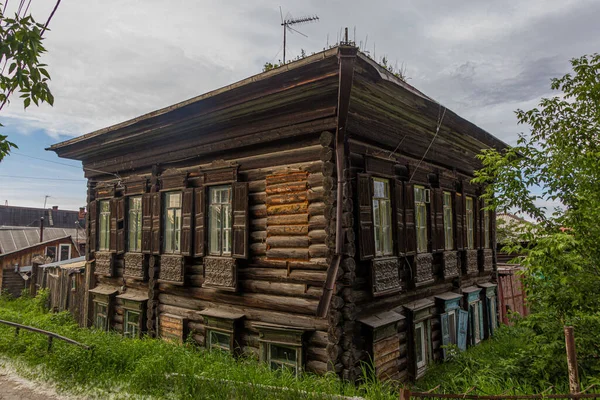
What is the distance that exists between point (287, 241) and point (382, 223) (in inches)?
78.9

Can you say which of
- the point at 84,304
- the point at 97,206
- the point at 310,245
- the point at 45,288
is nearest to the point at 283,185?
the point at 310,245

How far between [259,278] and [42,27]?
207 inches

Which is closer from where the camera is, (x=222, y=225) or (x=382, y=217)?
(x=382, y=217)

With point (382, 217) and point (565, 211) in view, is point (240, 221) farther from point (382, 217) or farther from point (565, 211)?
point (565, 211)

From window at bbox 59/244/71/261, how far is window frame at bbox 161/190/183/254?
19.0 meters

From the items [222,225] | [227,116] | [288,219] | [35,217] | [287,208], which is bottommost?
[222,225]

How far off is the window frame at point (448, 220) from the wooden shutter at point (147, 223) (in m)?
7.68

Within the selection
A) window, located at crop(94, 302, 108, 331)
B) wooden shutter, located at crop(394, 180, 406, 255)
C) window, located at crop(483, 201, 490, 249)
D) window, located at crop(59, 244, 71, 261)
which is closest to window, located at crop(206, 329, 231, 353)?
wooden shutter, located at crop(394, 180, 406, 255)

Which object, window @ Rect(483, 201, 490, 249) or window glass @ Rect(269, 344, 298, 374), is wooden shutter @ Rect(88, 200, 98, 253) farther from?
window @ Rect(483, 201, 490, 249)

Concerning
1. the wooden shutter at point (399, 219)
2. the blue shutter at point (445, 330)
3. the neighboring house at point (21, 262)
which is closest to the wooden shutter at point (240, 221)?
the wooden shutter at point (399, 219)

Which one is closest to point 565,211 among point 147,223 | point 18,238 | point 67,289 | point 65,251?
point 147,223

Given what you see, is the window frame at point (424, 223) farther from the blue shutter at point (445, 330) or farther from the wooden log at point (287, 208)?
the wooden log at point (287, 208)

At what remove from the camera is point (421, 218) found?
949cm

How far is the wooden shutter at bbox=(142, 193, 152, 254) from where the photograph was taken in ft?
32.6
